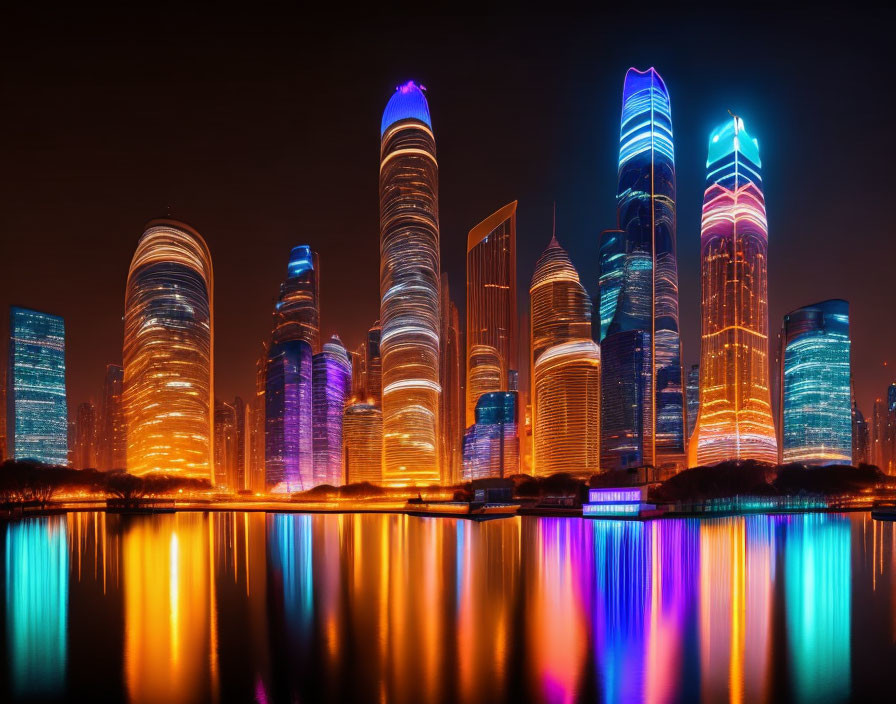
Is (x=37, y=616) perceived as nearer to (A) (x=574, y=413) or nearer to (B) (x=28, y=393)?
(A) (x=574, y=413)

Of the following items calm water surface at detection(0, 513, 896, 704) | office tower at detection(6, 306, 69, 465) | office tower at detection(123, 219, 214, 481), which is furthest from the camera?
office tower at detection(6, 306, 69, 465)

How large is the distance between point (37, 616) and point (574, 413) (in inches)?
6548

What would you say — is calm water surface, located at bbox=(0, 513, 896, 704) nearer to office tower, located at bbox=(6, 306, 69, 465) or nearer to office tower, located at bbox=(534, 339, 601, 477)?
office tower, located at bbox=(534, 339, 601, 477)

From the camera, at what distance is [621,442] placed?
7096 inches

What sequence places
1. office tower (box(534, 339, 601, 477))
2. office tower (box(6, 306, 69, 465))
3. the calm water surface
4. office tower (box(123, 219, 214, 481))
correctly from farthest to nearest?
office tower (box(6, 306, 69, 465))
office tower (box(534, 339, 601, 477))
office tower (box(123, 219, 214, 481))
the calm water surface

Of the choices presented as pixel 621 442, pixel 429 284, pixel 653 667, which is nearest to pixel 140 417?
pixel 429 284

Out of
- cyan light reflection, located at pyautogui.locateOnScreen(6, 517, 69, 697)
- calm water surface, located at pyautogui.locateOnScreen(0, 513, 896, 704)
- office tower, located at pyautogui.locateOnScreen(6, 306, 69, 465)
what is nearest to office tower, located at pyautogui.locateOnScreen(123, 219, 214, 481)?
office tower, located at pyautogui.locateOnScreen(6, 306, 69, 465)

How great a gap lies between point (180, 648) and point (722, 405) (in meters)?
189

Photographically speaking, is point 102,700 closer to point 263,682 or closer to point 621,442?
point 263,682

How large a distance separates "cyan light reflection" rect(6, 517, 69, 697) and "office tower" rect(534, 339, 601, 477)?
465ft

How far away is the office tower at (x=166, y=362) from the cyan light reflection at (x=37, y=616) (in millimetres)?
118477

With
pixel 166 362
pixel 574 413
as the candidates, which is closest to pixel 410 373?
pixel 574 413

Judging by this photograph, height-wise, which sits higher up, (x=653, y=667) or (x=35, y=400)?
(x=35, y=400)

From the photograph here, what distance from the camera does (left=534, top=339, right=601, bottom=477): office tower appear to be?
19200 cm
